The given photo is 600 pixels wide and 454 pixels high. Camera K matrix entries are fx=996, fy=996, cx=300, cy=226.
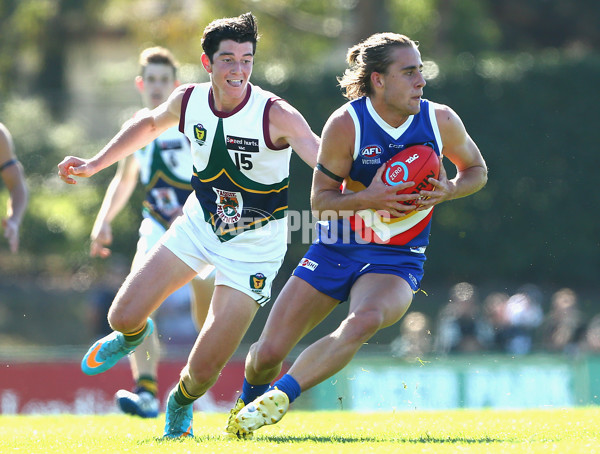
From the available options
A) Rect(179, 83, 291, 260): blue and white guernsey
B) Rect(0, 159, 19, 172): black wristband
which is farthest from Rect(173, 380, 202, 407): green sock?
Rect(0, 159, 19, 172): black wristband

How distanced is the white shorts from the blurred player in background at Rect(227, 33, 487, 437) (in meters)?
0.30

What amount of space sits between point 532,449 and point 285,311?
1.62 meters

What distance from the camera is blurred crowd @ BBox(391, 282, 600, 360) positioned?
14172mm

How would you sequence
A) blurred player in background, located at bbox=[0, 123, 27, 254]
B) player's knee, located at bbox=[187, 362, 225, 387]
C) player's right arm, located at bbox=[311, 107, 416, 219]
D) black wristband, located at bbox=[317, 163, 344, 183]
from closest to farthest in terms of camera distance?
player's right arm, located at bbox=[311, 107, 416, 219], black wristband, located at bbox=[317, 163, 344, 183], player's knee, located at bbox=[187, 362, 225, 387], blurred player in background, located at bbox=[0, 123, 27, 254]

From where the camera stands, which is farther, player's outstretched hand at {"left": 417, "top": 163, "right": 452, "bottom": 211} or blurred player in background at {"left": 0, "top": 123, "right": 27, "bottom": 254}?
blurred player in background at {"left": 0, "top": 123, "right": 27, "bottom": 254}

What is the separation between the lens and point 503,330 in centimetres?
1495

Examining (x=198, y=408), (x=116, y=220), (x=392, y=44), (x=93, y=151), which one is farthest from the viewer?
(x=93, y=151)

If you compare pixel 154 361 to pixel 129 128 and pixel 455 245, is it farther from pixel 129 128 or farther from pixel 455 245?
pixel 455 245

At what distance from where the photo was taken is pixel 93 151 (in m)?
20.0

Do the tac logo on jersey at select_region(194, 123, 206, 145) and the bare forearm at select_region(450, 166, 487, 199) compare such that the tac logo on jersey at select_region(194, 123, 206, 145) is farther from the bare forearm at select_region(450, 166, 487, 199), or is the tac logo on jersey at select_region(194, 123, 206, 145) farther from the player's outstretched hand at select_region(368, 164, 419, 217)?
the bare forearm at select_region(450, 166, 487, 199)

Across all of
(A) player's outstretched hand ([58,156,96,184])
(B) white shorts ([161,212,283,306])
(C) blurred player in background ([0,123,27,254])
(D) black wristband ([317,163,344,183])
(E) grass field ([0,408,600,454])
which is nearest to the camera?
(E) grass field ([0,408,600,454])

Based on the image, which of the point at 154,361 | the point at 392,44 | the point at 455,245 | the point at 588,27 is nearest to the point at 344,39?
the point at 588,27

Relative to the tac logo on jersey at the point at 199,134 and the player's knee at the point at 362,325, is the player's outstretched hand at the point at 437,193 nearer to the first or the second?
the player's knee at the point at 362,325

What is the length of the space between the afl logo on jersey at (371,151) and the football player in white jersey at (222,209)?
321 mm
